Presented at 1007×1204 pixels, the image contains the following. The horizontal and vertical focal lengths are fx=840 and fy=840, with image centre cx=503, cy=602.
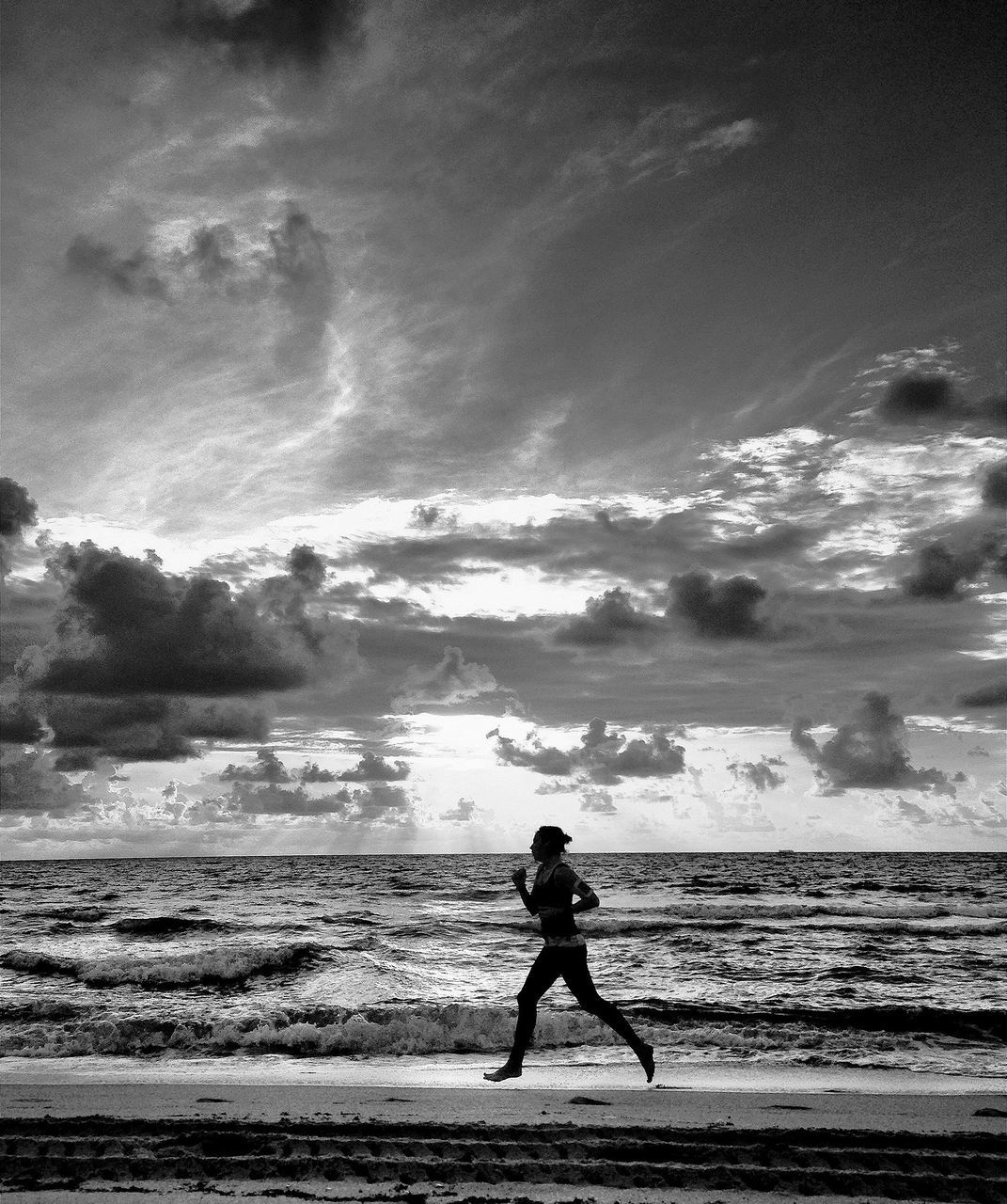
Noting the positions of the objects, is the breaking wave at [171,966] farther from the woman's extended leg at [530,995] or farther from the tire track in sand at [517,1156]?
the tire track in sand at [517,1156]

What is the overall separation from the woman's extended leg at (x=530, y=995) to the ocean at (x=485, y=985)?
2207 mm

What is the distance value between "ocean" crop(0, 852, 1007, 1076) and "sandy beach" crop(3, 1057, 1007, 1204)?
7.53ft

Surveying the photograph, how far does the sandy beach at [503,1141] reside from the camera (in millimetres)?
5477

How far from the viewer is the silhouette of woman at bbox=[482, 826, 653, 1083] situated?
757 centimetres

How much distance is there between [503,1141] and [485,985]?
11086mm

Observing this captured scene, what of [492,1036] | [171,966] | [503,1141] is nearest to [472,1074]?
[492,1036]

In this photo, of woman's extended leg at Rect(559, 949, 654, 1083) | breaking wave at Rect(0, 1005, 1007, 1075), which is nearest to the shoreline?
breaking wave at Rect(0, 1005, 1007, 1075)

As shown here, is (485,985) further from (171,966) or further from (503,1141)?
(503,1141)

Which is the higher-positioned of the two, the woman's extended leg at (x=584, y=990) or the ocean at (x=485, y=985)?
the woman's extended leg at (x=584, y=990)

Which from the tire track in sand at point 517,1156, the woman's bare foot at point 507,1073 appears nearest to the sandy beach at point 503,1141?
the tire track in sand at point 517,1156

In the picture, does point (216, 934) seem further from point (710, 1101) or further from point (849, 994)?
point (710, 1101)

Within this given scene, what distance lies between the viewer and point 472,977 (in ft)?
58.4

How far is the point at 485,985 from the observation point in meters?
16.8

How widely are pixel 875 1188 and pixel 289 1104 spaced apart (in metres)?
4.93
